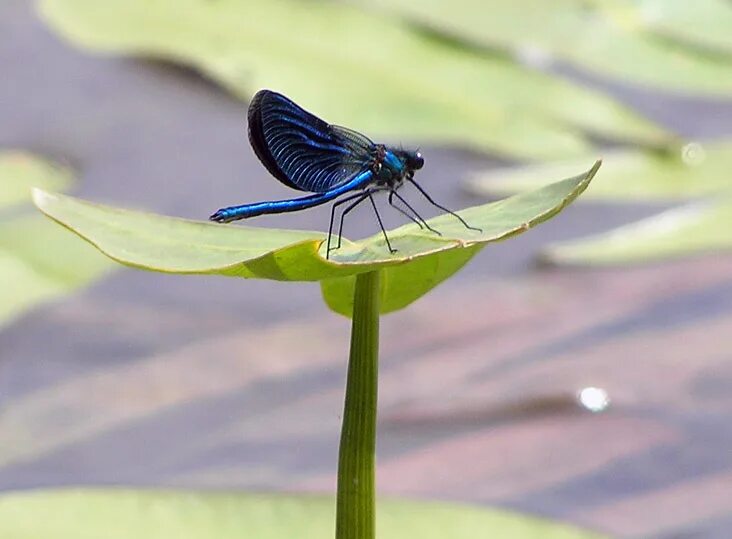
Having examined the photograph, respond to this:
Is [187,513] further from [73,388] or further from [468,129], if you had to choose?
[468,129]

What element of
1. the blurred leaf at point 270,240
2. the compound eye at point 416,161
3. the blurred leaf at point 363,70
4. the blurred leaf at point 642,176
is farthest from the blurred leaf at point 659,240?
the blurred leaf at point 270,240

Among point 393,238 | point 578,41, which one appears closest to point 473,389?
point 393,238

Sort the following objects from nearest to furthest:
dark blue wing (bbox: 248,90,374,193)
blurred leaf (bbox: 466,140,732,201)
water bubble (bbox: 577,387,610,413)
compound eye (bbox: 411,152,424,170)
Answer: dark blue wing (bbox: 248,90,374,193) → compound eye (bbox: 411,152,424,170) → water bubble (bbox: 577,387,610,413) → blurred leaf (bbox: 466,140,732,201)

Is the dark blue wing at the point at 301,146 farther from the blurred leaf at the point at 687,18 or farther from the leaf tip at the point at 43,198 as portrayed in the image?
the blurred leaf at the point at 687,18

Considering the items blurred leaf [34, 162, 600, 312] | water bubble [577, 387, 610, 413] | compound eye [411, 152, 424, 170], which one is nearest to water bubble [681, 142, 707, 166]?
water bubble [577, 387, 610, 413]

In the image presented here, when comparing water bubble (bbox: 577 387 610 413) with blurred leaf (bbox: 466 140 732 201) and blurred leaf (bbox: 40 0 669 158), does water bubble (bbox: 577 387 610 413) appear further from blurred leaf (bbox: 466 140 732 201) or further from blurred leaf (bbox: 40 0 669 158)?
blurred leaf (bbox: 40 0 669 158)

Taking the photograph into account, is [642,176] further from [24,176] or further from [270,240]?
[270,240]
